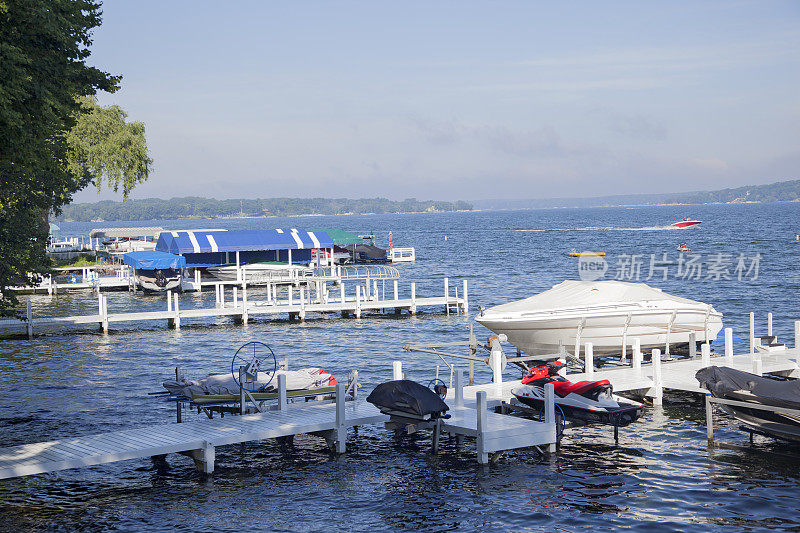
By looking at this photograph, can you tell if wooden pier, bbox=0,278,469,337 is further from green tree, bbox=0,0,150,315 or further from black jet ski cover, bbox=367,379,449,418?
black jet ski cover, bbox=367,379,449,418

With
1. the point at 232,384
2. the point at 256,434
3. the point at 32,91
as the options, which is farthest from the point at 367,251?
the point at 32,91

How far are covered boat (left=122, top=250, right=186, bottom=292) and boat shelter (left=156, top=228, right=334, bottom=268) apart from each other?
1.95 m

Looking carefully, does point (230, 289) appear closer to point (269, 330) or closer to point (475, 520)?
point (269, 330)

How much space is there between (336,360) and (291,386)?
1096 cm

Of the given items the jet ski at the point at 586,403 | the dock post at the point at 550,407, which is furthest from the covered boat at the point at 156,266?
the dock post at the point at 550,407

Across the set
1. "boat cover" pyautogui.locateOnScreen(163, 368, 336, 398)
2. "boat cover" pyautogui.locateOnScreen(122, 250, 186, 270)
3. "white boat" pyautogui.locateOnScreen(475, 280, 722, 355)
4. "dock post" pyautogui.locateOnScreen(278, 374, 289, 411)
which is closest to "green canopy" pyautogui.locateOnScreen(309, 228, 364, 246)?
"boat cover" pyautogui.locateOnScreen(122, 250, 186, 270)

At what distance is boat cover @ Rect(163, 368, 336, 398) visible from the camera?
18906 millimetres

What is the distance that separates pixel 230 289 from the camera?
54.1 m

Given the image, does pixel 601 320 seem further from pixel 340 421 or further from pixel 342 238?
pixel 342 238

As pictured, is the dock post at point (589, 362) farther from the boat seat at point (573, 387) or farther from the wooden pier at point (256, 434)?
the wooden pier at point (256, 434)

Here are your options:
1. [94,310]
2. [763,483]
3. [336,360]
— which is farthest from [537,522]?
[94,310]

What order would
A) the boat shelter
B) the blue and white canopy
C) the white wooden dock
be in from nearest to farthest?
the white wooden dock → the blue and white canopy → the boat shelter

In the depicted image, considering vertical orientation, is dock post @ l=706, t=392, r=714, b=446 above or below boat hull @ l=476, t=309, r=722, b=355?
below

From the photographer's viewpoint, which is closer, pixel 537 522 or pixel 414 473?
pixel 537 522
